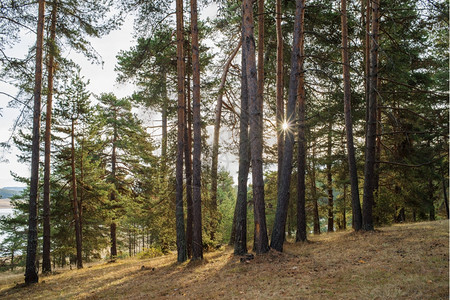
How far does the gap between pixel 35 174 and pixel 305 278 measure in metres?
9.54

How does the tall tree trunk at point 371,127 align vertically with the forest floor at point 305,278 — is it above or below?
above

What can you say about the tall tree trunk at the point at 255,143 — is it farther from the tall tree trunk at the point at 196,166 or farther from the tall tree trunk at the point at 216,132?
the tall tree trunk at the point at 216,132

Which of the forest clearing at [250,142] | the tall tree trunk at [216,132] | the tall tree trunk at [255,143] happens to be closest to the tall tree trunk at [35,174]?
the forest clearing at [250,142]

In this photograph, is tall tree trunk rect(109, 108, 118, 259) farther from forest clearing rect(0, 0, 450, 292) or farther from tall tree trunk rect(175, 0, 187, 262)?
tall tree trunk rect(175, 0, 187, 262)

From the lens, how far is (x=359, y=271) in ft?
18.3

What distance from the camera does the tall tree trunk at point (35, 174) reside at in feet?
31.2

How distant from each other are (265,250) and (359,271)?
3087 mm

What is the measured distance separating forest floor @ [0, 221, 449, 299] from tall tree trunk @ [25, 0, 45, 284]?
0.62 m

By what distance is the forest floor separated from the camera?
15.2 feet

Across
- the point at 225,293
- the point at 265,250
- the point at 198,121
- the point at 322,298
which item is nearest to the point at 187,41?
the point at 198,121

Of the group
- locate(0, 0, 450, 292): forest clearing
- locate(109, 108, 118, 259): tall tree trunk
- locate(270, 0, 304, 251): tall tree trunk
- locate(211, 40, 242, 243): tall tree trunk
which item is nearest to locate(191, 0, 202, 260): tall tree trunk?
locate(0, 0, 450, 292): forest clearing

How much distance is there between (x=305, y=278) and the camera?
5648 mm

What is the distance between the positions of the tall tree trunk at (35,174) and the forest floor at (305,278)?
0.62 meters

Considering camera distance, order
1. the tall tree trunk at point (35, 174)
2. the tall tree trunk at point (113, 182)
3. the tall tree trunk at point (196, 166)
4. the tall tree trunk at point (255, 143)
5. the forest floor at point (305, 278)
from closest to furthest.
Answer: the forest floor at point (305, 278)
the tall tree trunk at point (255, 143)
the tall tree trunk at point (35, 174)
the tall tree trunk at point (196, 166)
the tall tree trunk at point (113, 182)
